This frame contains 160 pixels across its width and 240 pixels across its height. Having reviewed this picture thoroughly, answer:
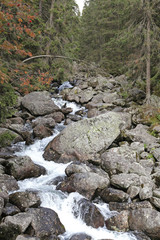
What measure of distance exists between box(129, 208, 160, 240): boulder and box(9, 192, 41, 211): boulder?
2876 millimetres

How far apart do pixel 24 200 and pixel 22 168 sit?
1877mm

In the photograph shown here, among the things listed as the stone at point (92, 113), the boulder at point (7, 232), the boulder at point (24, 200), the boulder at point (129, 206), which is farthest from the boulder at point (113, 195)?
the stone at point (92, 113)

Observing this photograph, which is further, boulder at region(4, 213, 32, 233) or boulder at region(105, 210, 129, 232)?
boulder at region(105, 210, 129, 232)

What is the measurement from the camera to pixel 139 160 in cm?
864

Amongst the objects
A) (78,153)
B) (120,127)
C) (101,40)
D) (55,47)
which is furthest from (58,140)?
(101,40)

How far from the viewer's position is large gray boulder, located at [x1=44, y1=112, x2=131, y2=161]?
9.09m

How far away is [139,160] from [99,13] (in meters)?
27.5

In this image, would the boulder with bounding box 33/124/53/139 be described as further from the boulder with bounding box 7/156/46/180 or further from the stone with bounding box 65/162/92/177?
the stone with bounding box 65/162/92/177

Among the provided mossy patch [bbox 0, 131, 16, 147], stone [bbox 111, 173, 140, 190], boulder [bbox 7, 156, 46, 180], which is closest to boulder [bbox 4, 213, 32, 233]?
boulder [bbox 7, 156, 46, 180]

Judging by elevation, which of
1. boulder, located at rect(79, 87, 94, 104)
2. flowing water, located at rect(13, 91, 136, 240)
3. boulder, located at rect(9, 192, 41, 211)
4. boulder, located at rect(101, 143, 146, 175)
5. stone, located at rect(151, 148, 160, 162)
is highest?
boulder, located at rect(79, 87, 94, 104)

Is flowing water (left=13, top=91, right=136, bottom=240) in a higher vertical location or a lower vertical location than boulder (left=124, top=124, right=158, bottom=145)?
lower

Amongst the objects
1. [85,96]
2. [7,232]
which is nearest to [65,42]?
[85,96]

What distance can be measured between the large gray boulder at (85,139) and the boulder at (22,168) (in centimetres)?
162

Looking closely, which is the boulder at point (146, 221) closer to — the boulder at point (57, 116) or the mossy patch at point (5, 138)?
the mossy patch at point (5, 138)
